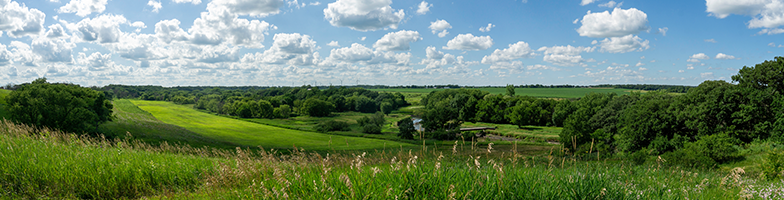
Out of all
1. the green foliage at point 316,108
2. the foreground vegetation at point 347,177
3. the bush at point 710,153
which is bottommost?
the green foliage at point 316,108

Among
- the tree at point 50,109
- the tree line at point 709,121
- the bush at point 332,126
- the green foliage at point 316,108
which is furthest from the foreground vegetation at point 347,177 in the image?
the green foliage at point 316,108

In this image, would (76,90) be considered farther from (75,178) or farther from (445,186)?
(445,186)

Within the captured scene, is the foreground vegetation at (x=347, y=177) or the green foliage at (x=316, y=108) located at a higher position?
the foreground vegetation at (x=347, y=177)

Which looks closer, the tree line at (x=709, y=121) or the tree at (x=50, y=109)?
the tree line at (x=709, y=121)

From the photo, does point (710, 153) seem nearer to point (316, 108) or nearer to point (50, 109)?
point (50, 109)

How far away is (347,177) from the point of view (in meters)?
3.57

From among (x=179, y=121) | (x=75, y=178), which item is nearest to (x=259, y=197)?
(x=75, y=178)

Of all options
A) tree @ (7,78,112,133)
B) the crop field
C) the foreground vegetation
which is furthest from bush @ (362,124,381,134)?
the foreground vegetation

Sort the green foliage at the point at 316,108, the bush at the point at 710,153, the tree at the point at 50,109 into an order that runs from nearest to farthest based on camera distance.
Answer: the bush at the point at 710,153, the tree at the point at 50,109, the green foliage at the point at 316,108

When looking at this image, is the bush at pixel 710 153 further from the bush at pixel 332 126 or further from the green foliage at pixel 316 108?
the green foliage at pixel 316 108

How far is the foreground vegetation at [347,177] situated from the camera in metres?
3.91

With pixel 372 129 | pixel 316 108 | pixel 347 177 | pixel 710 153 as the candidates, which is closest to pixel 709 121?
pixel 710 153

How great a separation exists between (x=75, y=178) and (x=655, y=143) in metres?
54.0

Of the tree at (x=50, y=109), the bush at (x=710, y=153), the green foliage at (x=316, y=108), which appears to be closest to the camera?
the bush at (x=710, y=153)
